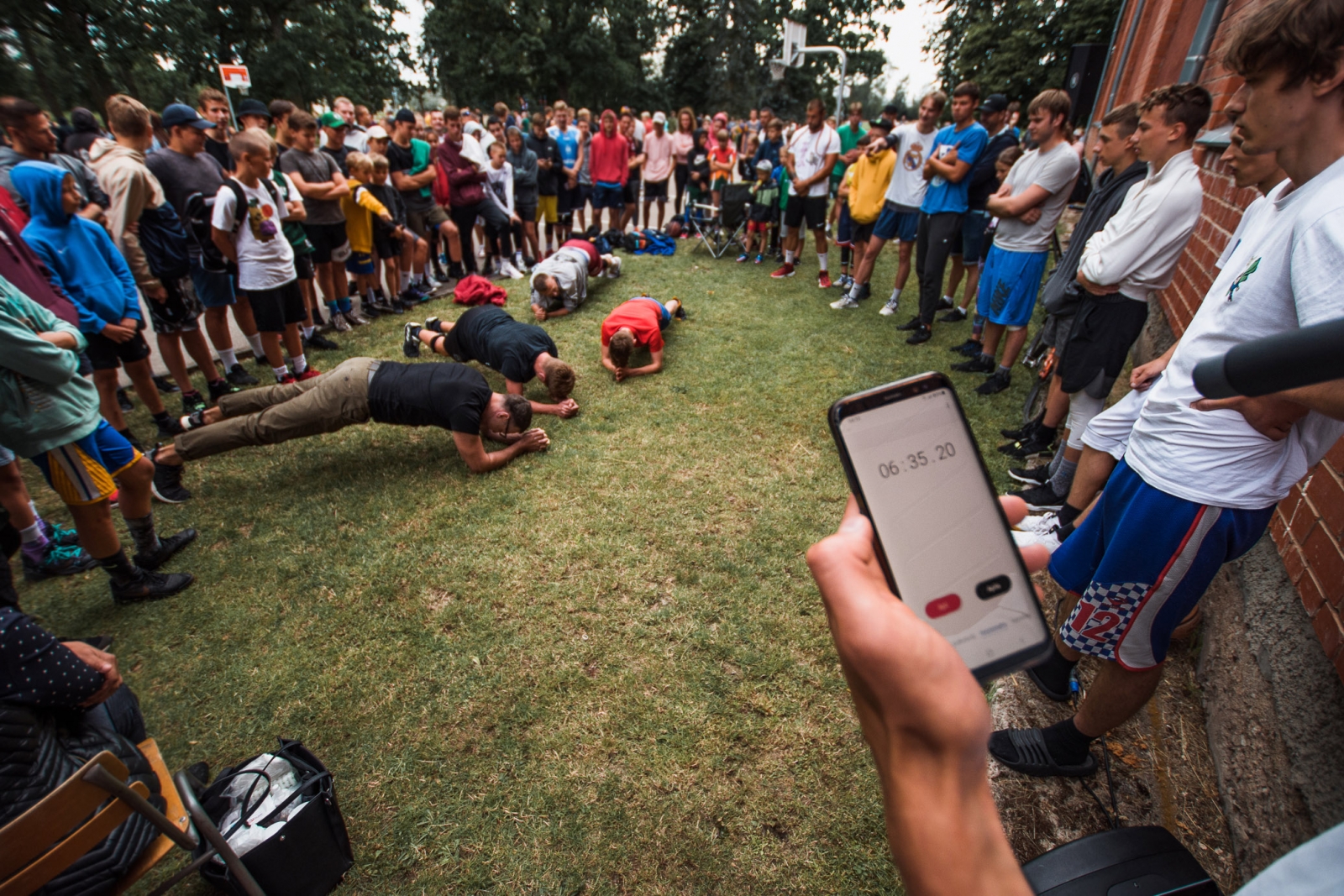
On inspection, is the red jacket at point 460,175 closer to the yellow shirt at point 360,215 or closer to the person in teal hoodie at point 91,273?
the yellow shirt at point 360,215

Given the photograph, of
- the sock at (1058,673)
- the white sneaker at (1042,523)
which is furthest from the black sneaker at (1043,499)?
the sock at (1058,673)

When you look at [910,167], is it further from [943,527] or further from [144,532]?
[144,532]

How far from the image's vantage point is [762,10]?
119 ft

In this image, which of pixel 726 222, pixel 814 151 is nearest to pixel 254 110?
pixel 814 151

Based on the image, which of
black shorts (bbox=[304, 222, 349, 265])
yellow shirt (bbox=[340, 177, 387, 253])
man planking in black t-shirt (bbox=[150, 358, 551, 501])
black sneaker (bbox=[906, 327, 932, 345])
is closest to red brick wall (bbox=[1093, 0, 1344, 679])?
black sneaker (bbox=[906, 327, 932, 345])

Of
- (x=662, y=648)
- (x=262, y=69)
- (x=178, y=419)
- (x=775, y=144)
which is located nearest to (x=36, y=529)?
(x=178, y=419)

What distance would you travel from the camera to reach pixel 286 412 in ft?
12.4

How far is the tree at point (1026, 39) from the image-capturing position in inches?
838

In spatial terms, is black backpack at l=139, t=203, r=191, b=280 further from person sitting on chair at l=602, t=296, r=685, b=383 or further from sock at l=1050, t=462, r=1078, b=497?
sock at l=1050, t=462, r=1078, b=497

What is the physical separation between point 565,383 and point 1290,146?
4010 millimetres

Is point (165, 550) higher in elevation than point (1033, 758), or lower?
lower

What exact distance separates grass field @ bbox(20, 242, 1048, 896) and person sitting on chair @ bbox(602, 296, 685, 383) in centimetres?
65

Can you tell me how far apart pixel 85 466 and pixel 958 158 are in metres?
6.74

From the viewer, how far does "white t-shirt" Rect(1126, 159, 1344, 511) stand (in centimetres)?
115
